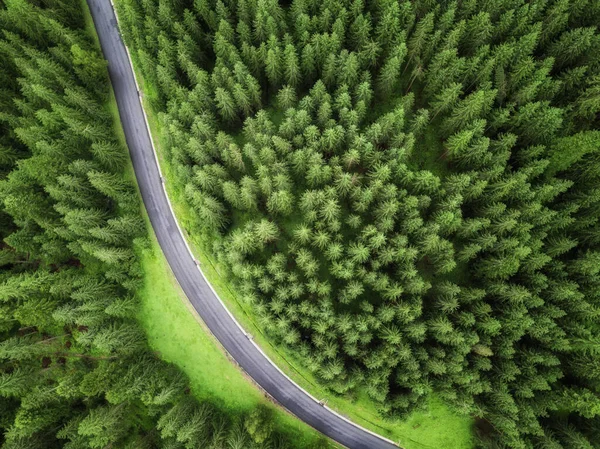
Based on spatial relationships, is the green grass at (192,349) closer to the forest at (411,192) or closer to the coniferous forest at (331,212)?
the coniferous forest at (331,212)

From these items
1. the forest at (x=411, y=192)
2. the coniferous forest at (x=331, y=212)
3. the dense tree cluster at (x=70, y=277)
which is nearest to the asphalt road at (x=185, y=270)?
the dense tree cluster at (x=70, y=277)

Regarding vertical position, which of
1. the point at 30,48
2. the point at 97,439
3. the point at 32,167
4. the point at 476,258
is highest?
the point at 30,48

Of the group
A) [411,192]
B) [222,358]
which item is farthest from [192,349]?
[411,192]

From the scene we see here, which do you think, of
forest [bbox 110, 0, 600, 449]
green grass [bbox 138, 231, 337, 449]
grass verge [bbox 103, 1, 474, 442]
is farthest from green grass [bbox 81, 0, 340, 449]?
forest [bbox 110, 0, 600, 449]

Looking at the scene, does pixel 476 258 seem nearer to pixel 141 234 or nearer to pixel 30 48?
pixel 141 234

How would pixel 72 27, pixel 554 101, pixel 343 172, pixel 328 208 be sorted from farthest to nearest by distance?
pixel 72 27
pixel 554 101
pixel 343 172
pixel 328 208

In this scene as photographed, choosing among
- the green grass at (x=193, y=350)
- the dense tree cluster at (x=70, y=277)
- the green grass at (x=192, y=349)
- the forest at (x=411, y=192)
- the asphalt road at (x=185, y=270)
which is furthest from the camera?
the green grass at (x=192, y=349)

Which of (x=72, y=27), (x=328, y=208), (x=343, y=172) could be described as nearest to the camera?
(x=328, y=208)

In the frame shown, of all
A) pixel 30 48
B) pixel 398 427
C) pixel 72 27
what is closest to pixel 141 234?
pixel 30 48
